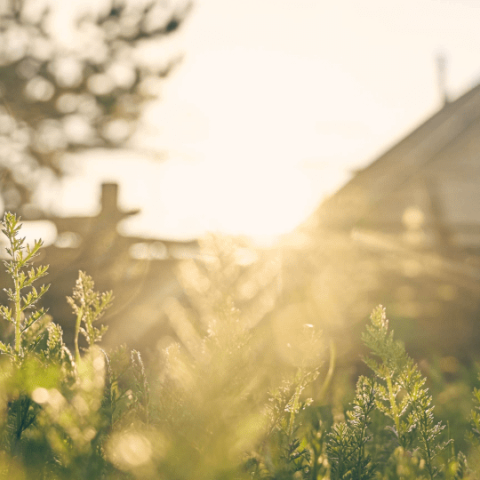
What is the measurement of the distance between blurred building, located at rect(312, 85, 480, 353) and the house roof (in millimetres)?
23

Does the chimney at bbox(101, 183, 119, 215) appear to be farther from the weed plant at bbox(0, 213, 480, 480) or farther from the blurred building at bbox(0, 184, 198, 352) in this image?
the weed plant at bbox(0, 213, 480, 480)

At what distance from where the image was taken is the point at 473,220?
10547 mm

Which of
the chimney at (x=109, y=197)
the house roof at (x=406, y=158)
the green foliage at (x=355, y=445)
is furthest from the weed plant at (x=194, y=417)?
the house roof at (x=406, y=158)

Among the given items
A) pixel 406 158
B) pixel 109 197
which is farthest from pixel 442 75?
pixel 109 197

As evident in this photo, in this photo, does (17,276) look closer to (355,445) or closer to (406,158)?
(355,445)

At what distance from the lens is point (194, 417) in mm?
560

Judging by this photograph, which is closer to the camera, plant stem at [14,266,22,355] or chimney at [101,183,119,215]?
plant stem at [14,266,22,355]

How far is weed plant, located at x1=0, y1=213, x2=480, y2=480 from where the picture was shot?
502 millimetres

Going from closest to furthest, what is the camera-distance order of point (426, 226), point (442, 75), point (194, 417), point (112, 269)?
1. point (194, 417)
2. point (112, 269)
3. point (426, 226)
4. point (442, 75)

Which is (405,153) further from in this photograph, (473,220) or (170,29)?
(170,29)

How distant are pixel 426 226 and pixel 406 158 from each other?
5.09ft

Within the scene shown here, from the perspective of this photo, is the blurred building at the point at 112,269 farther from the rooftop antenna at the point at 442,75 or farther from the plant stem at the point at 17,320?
the rooftop antenna at the point at 442,75

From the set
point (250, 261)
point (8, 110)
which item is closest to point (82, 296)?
point (250, 261)

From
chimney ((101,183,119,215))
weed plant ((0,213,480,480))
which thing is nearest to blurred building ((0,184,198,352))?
chimney ((101,183,119,215))
